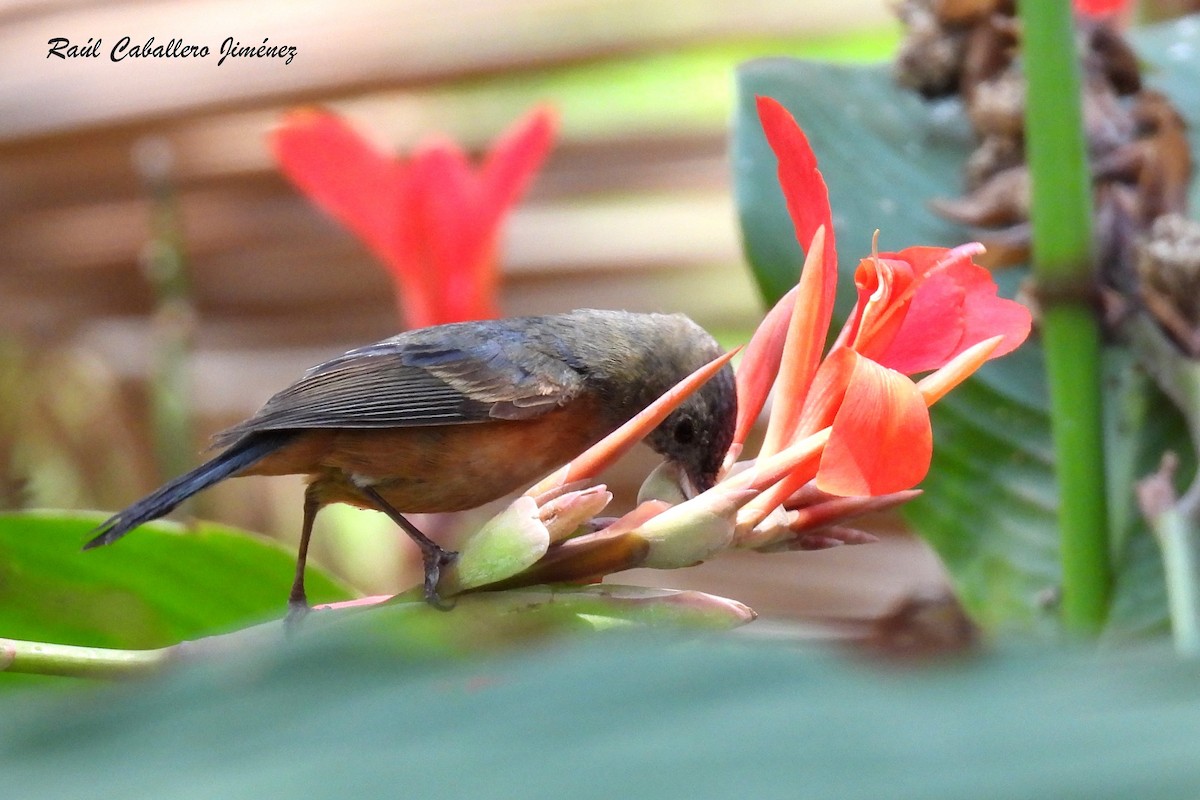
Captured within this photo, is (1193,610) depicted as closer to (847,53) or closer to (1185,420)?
(1185,420)

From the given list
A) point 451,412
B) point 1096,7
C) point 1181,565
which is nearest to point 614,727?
point 451,412

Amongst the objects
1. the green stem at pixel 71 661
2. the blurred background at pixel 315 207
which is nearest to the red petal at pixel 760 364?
the green stem at pixel 71 661

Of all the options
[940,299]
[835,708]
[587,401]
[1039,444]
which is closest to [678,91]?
[1039,444]

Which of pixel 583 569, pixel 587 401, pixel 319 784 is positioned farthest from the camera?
pixel 587 401

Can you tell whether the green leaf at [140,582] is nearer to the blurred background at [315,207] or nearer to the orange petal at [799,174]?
the orange petal at [799,174]

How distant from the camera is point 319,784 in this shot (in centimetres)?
22

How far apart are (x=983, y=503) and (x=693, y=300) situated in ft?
4.78

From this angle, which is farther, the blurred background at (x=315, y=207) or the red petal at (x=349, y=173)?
the blurred background at (x=315, y=207)

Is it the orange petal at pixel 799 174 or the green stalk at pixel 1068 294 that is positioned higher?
the orange petal at pixel 799 174

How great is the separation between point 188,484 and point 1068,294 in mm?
790

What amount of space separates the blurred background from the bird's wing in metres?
1.35

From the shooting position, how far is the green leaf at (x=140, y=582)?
2.96ft

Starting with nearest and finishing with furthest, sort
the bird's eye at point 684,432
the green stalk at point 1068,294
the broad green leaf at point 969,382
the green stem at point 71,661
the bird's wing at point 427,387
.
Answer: the green stem at point 71,661 → the bird's eye at point 684,432 → the bird's wing at point 427,387 → the green stalk at point 1068,294 → the broad green leaf at point 969,382

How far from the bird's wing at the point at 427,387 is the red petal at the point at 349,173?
1.09 feet
